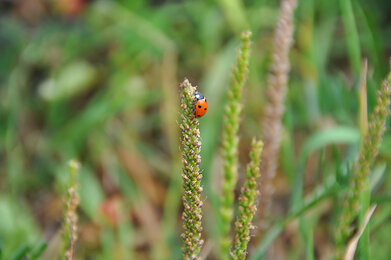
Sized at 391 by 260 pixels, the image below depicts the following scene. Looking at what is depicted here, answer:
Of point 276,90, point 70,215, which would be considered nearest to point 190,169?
point 70,215

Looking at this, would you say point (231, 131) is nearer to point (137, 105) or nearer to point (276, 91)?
point (276, 91)

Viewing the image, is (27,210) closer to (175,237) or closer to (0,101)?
(0,101)

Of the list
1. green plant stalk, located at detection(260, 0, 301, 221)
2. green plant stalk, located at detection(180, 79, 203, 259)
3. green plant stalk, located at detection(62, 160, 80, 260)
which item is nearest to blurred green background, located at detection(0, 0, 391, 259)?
green plant stalk, located at detection(260, 0, 301, 221)

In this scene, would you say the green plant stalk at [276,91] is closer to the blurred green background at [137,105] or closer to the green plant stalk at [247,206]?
the blurred green background at [137,105]

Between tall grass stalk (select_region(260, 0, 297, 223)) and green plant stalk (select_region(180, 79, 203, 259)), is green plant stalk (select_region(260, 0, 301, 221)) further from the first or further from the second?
green plant stalk (select_region(180, 79, 203, 259))

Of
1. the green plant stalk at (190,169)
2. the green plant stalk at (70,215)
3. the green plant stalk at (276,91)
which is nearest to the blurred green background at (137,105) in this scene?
the green plant stalk at (276,91)

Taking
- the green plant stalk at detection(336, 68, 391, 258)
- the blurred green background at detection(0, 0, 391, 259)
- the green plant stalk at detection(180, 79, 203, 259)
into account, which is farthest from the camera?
the blurred green background at detection(0, 0, 391, 259)
